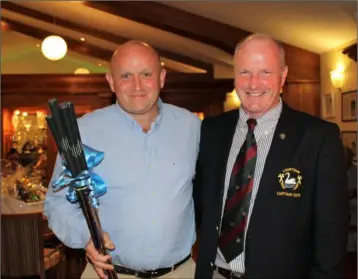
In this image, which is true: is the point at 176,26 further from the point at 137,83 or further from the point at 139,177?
the point at 139,177

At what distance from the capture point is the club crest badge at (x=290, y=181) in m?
1.72

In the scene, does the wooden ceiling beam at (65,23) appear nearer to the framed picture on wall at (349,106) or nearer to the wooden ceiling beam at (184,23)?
the wooden ceiling beam at (184,23)

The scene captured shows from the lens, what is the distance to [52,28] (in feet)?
29.8

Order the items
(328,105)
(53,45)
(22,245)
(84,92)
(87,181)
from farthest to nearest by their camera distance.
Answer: (84,92), (53,45), (328,105), (22,245), (87,181)

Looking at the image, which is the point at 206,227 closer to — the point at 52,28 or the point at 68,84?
the point at 68,84

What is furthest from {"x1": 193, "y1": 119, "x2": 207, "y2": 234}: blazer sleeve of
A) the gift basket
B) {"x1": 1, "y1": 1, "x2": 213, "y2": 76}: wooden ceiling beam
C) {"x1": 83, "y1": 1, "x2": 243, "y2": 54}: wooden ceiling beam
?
{"x1": 1, "y1": 1, "x2": 213, "y2": 76}: wooden ceiling beam

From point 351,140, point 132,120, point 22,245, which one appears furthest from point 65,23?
point 132,120

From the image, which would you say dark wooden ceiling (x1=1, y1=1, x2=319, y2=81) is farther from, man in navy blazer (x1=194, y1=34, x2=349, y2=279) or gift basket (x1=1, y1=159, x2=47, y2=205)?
man in navy blazer (x1=194, y1=34, x2=349, y2=279)

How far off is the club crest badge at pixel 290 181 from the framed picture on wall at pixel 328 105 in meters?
4.94

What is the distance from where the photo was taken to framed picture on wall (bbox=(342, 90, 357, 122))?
581cm

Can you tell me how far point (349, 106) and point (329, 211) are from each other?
457 cm

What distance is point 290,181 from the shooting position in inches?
68.1

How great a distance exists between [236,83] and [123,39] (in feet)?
21.5

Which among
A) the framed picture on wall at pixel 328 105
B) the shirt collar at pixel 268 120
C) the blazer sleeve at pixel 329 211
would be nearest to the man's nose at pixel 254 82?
the shirt collar at pixel 268 120
